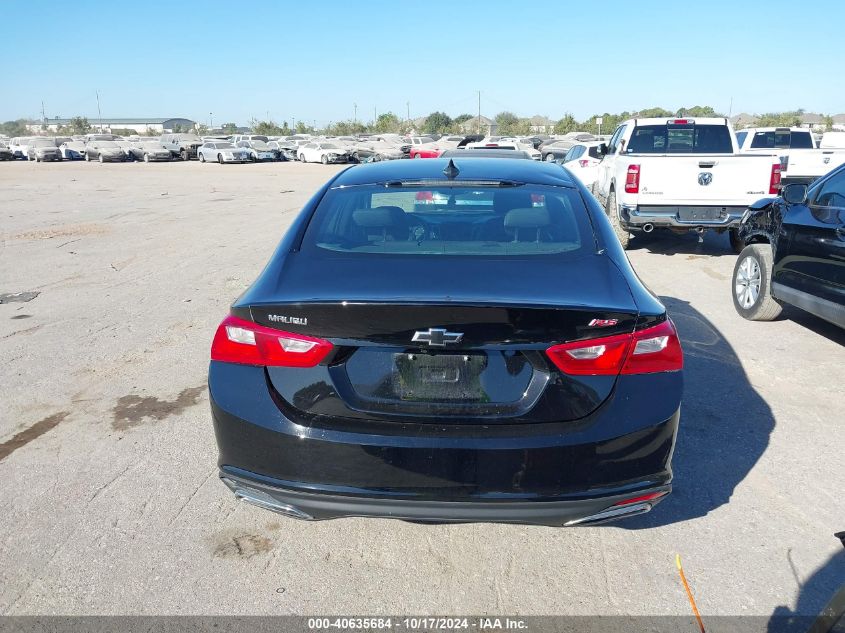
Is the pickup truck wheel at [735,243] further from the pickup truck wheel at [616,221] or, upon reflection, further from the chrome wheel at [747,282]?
the chrome wheel at [747,282]

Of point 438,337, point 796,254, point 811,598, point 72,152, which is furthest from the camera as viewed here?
point 72,152

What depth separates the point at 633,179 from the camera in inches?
365

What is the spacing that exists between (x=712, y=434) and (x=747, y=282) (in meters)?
3.30

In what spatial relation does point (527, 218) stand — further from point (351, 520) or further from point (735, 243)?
point (735, 243)

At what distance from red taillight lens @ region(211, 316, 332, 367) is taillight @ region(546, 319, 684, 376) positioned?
0.88 metres

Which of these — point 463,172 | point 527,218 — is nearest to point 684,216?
point 463,172

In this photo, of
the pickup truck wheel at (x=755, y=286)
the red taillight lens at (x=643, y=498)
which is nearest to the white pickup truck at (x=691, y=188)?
the pickup truck wheel at (x=755, y=286)

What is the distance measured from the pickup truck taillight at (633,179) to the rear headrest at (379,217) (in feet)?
21.6

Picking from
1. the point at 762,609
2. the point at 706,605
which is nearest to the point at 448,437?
the point at 706,605

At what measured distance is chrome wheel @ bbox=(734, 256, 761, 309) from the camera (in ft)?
21.5

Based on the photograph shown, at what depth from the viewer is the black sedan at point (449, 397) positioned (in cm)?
242

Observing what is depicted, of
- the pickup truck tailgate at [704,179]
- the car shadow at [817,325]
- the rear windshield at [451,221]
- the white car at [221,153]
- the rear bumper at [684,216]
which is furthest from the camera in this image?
the white car at [221,153]

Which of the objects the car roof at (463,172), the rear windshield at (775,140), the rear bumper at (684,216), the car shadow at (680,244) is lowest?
the car shadow at (680,244)

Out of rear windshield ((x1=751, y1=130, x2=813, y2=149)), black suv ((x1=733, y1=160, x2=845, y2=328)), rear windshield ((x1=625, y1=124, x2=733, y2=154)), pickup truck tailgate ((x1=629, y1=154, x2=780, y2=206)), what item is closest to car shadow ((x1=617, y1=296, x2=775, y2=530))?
black suv ((x1=733, y1=160, x2=845, y2=328))
